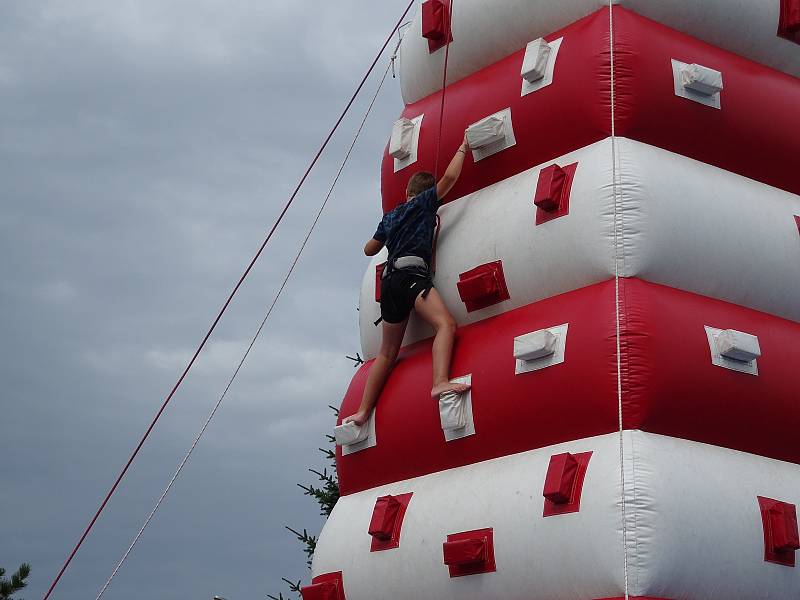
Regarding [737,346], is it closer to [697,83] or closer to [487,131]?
[697,83]

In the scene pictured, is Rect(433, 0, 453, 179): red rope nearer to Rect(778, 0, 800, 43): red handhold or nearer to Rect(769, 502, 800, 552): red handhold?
Rect(778, 0, 800, 43): red handhold

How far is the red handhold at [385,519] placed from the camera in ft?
19.5

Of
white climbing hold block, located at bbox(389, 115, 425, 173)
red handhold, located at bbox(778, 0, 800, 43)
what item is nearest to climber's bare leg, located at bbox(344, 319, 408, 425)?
white climbing hold block, located at bbox(389, 115, 425, 173)

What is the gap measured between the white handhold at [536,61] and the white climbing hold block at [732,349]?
1.55m

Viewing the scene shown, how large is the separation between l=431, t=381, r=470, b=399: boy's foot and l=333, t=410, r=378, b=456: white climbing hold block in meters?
0.65

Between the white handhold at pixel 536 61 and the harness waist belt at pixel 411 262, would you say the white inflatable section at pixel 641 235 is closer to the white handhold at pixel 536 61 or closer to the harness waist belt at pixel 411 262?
the harness waist belt at pixel 411 262

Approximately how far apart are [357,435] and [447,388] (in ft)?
2.81

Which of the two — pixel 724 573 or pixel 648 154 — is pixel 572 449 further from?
pixel 648 154

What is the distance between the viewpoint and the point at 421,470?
608cm

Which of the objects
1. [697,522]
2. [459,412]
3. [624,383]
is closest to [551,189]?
[624,383]

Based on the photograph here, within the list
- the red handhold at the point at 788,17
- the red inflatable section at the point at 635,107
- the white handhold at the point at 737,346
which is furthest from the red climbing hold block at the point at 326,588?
the red handhold at the point at 788,17

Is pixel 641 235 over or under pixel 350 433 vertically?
over

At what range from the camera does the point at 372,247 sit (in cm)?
666

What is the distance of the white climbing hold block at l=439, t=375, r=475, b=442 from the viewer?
5.76 m
